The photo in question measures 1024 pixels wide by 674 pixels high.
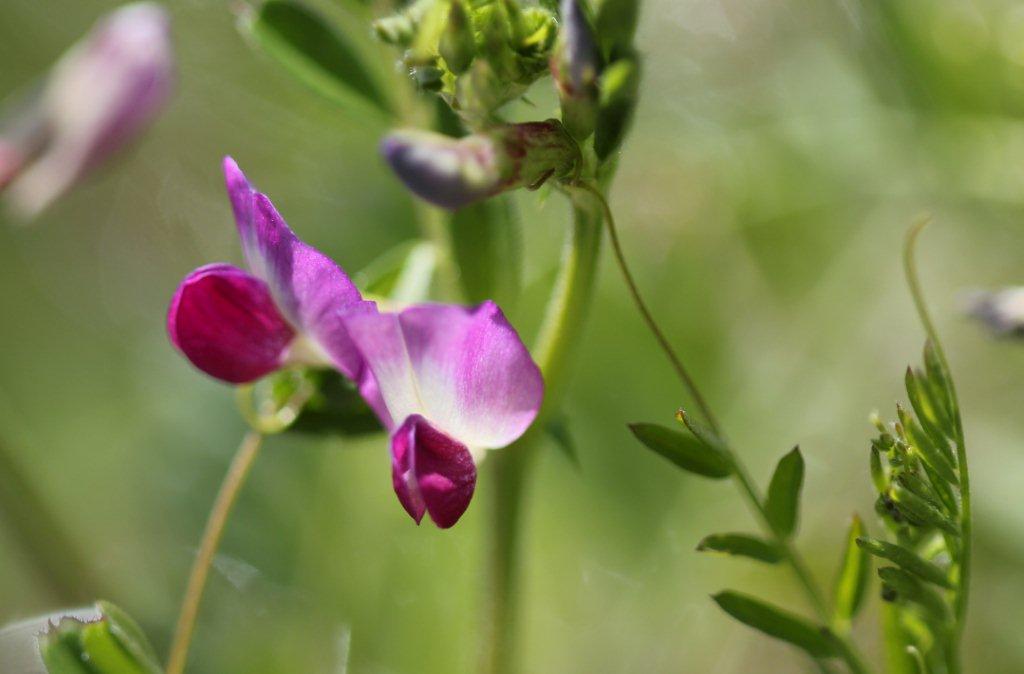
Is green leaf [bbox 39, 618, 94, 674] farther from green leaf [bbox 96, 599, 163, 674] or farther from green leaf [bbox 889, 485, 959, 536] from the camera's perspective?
green leaf [bbox 889, 485, 959, 536]

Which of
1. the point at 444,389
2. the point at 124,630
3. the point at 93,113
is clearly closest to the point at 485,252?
the point at 444,389

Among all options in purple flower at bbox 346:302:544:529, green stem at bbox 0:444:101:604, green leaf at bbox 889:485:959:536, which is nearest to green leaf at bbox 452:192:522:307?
purple flower at bbox 346:302:544:529

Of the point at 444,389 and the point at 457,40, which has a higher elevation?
the point at 457,40

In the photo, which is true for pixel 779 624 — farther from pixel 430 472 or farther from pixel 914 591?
pixel 430 472

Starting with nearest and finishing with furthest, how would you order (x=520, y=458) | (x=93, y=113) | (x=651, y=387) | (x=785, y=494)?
(x=785, y=494) → (x=520, y=458) → (x=93, y=113) → (x=651, y=387)

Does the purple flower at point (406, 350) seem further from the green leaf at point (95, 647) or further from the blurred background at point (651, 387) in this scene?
the blurred background at point (651, 387)
